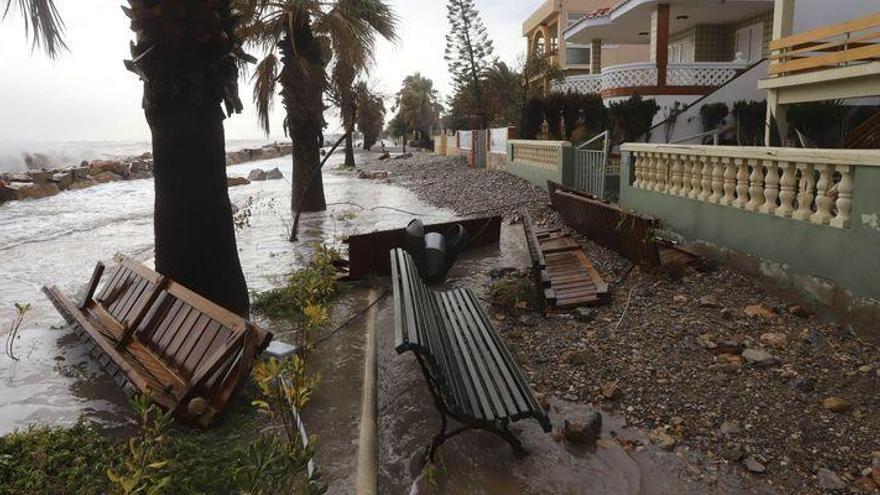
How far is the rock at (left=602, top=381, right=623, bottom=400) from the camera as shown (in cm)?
400

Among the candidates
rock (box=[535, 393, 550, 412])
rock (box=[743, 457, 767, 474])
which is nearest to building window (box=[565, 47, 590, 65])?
rock (box=[535, 393, 550, 412])

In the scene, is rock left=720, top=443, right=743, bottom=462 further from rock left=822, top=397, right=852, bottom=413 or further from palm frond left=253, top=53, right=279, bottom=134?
palm frond left=253, top=53, right=279, bottom=134

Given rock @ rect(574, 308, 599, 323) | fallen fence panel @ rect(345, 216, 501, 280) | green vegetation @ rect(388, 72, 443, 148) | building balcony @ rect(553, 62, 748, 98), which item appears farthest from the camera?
green vegetation @ rect(388, 72, 443, 148)

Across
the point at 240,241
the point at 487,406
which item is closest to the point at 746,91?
the point at 240,241

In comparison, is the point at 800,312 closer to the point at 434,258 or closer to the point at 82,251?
the point at 434,258

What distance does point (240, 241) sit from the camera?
12.1 metres

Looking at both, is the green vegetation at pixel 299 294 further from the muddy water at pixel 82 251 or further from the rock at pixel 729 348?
the rock at pixel 729 348

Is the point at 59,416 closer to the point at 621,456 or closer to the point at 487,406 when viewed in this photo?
the point at 487,406

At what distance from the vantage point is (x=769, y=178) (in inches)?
216

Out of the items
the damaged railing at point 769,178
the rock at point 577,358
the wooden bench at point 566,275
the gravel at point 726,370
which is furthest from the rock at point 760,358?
the wooden bench at point 566,275

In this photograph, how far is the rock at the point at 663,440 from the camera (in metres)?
3.45

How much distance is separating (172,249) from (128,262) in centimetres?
62

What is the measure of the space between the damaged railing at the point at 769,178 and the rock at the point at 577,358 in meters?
2.11

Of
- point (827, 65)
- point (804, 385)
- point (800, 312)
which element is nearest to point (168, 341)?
point (804, 385)
